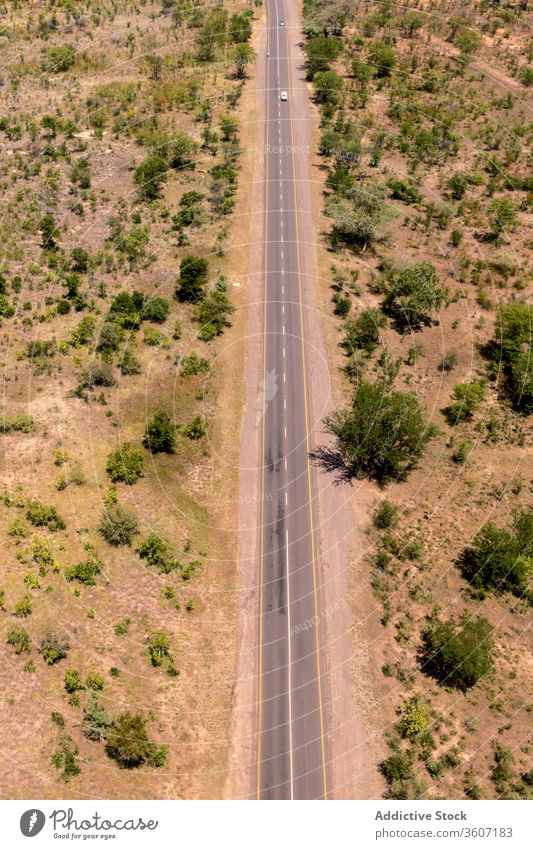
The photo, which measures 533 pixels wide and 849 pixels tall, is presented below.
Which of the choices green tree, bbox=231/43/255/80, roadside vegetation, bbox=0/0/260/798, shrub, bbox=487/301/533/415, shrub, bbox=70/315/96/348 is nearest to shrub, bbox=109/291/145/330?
roadside vegetation, bbox=0/0/260/798

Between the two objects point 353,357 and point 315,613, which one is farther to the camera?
point 353,357

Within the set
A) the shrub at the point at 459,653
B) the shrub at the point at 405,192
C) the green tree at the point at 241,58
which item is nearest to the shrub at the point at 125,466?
the shrub at the point at 459,653

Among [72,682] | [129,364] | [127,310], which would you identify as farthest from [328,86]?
[72,682]

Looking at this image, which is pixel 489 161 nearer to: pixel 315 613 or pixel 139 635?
pixel 315 613

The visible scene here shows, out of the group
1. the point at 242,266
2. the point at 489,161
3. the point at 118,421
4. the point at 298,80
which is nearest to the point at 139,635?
the point at 118,421

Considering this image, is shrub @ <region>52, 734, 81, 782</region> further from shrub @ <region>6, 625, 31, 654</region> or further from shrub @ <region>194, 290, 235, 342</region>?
shrub @ <region>194, 290, 235, 342</region>
